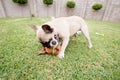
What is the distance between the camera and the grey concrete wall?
31.0 feet

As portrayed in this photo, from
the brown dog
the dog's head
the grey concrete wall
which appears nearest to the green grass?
the brown dog

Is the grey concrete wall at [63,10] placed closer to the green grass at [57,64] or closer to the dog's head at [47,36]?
the green grass at [57,64]

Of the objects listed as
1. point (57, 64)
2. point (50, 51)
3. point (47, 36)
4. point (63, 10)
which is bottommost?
point (63, 10)

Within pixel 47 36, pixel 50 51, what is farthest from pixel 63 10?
pixel 47 36

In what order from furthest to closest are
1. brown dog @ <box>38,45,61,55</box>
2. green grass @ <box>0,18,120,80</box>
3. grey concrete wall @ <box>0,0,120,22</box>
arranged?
grey concrete wall @ <box>0,0,120,22</box> → brown dog @ <box>38,45,61,55</box> → green grass @ <box>0,18,120,80</box>

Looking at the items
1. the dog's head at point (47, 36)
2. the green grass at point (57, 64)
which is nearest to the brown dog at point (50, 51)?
the green grass at point (57, 64)

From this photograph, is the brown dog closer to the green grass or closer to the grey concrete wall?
the green grass

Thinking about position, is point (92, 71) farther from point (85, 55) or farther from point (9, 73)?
point (9, 73)

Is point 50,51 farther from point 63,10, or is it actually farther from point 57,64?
point 63,10

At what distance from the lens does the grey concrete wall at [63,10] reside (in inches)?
372

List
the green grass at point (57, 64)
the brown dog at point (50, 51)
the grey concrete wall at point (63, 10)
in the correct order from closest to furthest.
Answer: the green grass at point (57, 64)
the brown dog at point (50, 51)
the grey concrete wall at point (63, 10)

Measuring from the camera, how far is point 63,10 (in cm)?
1023

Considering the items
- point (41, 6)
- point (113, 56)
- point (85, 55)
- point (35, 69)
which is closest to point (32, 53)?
point (35, 69)

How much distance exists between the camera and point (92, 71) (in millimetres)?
1679
